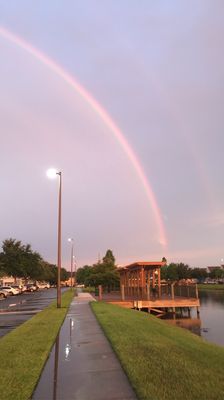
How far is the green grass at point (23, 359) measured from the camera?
7680 millimetres

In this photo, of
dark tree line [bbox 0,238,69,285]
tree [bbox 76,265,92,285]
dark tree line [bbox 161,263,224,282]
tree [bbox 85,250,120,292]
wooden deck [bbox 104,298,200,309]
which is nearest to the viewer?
wooden deck [bbox 104,298,200,309]

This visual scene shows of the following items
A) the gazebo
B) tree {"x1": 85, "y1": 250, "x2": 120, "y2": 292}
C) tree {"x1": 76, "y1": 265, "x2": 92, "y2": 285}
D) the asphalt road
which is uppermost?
tree {"x1": 76, "y1": 265, "x2": 92, "y2": 285}

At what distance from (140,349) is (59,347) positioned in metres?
2.50

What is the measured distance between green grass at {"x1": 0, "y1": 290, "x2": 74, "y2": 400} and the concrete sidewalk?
0.19 m

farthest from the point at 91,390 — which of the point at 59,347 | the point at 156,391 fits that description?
the point at 59,347

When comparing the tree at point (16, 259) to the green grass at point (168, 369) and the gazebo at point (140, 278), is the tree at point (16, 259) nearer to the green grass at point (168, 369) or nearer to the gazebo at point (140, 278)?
the gazebo at point (140, 278)

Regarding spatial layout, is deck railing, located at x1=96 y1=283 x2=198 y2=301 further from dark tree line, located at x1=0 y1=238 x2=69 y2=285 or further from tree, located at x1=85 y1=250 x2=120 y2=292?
dark tree line, located at x1=0 y1=238 x2=69 y2=285

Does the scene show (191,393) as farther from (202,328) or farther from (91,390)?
(202,328)

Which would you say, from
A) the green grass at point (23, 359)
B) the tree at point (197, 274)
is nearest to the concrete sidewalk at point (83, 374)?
the green grass at point (23, 359)

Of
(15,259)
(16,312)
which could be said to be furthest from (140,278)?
(15,259)

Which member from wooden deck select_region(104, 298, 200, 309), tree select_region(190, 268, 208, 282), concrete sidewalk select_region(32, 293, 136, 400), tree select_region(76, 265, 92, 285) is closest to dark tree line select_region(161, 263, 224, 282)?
tree select_region(190, 268, 208, 282)

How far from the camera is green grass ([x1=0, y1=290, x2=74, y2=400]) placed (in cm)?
768

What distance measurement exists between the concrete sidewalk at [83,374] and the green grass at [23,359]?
19 cm

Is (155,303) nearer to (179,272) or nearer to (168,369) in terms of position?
(168,369)
